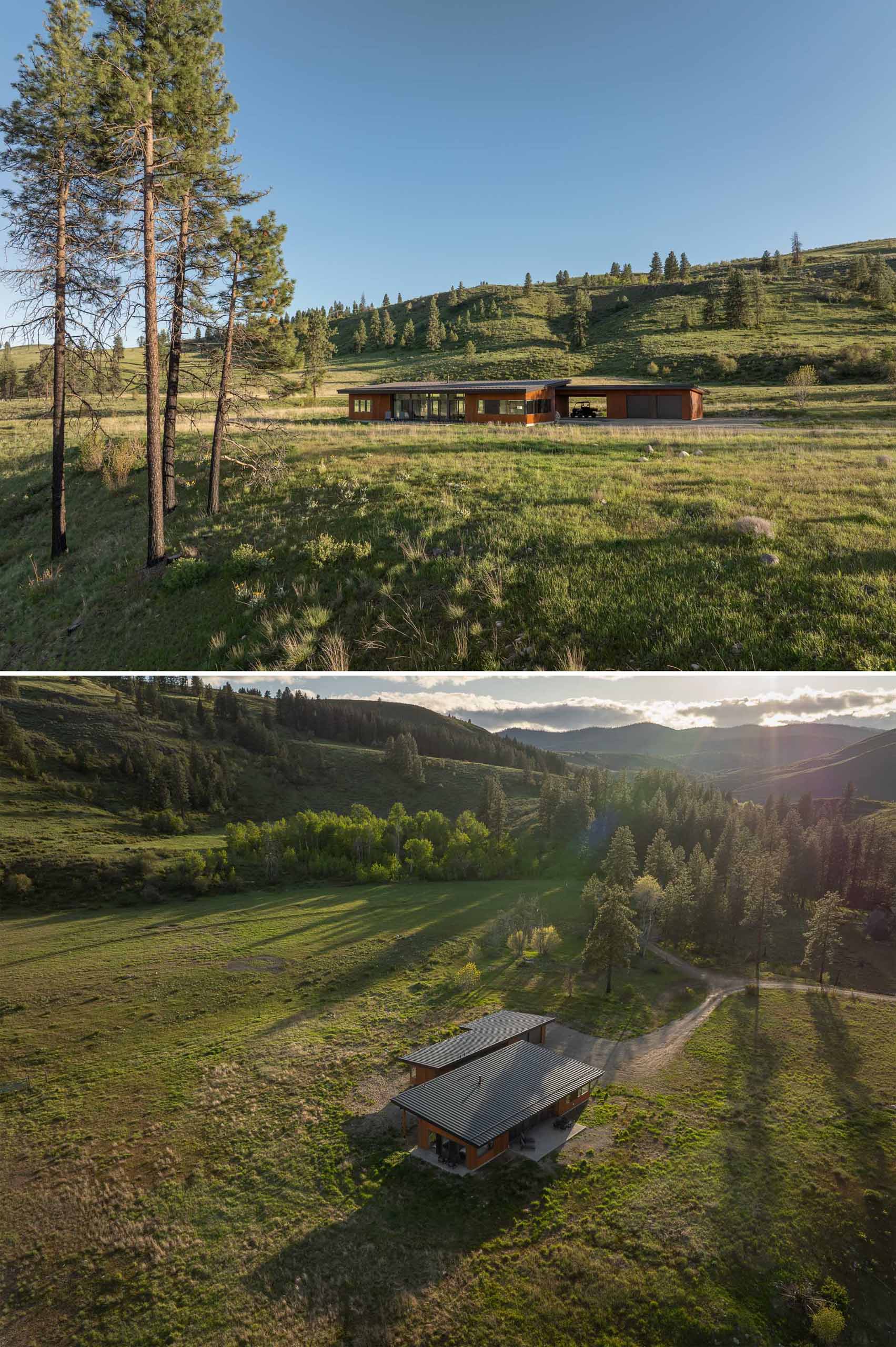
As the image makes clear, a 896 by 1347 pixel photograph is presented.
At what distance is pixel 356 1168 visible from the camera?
13180 millimetres

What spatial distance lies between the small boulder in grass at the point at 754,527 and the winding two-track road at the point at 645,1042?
13.2 m

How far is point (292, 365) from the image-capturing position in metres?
33.6

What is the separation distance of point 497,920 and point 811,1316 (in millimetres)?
10826

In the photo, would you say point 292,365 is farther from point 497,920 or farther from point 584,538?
point 497,920

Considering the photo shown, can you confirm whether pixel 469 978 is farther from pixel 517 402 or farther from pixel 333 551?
pixel 517 402

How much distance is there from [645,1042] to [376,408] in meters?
53.0

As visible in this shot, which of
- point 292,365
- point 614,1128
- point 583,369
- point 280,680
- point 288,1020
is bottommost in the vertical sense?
point 614,1128

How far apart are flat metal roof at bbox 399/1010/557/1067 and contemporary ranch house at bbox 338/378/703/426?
42.2 meters

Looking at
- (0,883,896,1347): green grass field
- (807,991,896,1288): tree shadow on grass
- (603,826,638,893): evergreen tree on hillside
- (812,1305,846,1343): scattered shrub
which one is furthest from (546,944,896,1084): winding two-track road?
(812,1305,846,1343): scattered shrub

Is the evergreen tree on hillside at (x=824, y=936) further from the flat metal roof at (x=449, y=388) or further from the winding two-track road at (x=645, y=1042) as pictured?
the flat metal roof at (x=449, y=388)

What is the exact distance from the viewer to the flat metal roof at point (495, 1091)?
1313 cm

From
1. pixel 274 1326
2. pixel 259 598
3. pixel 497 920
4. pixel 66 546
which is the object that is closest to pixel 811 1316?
pixel 274 1326

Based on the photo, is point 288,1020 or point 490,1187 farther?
point 288,1020

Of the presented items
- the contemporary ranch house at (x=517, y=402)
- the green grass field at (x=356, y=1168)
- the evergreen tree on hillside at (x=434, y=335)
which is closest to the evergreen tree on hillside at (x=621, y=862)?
the green grass field at (x=356, y=1168)
